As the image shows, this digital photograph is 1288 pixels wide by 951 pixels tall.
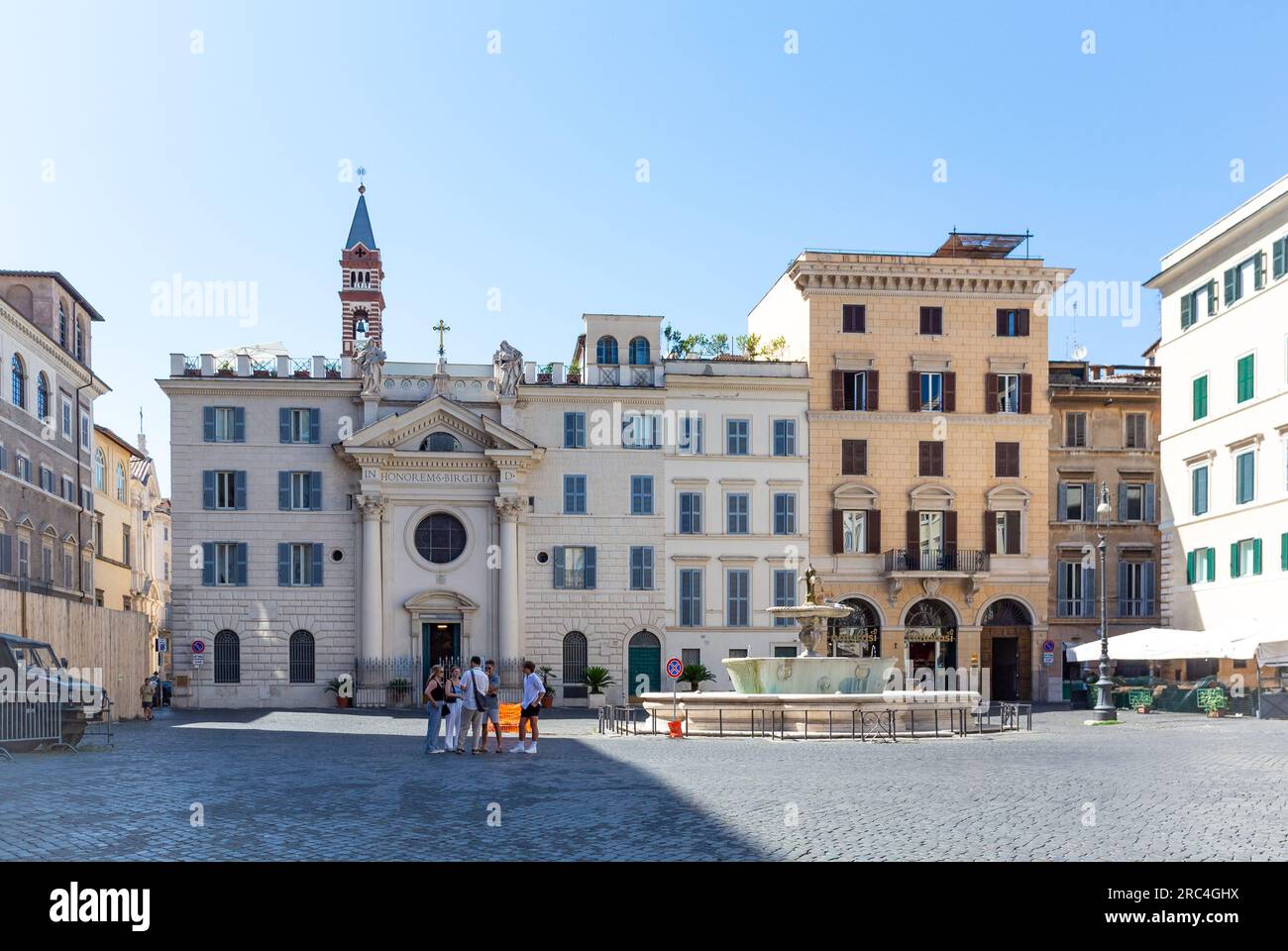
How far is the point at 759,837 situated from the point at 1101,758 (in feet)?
37.9

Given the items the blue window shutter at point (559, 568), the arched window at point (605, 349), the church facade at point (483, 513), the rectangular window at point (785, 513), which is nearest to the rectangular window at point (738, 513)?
the church facade at point (483, 513)

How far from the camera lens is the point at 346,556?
49.8m

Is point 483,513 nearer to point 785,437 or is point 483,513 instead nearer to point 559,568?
point 559,568

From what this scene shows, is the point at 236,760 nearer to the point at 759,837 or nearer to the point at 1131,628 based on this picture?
the point at 759,837

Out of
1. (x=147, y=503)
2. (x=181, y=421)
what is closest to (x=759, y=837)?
(x=181, y=421)

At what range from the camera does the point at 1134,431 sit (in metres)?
53.8

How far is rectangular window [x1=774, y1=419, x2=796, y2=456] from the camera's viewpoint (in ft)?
170

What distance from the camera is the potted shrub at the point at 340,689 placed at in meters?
48.3

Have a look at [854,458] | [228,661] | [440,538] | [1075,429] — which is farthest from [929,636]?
[228,661]

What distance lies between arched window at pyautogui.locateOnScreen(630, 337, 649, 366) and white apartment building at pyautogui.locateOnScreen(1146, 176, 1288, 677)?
18323mm

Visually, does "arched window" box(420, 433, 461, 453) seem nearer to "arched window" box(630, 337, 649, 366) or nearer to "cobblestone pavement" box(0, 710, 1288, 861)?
"arched window" box(630, 337, 649, 366)

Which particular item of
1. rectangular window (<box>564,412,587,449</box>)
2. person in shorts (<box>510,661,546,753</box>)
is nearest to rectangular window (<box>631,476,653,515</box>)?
rectangular window (<box>564,412,587,449</box>)

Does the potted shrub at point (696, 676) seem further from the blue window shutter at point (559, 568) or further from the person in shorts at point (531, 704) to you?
the person in shorts at point (531, 704)

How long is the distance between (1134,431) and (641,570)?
773 inches
